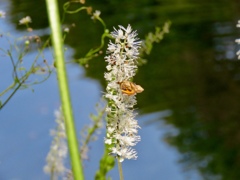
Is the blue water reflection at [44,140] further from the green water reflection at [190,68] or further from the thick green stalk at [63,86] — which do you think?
the thick green stalk at [63,86]

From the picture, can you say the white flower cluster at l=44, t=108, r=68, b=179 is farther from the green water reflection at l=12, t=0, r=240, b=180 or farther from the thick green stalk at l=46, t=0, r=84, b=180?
the green water reflection at l=12, t=0, r=240, b=180

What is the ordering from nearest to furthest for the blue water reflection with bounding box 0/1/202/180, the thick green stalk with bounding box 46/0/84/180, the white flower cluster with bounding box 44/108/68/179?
the thick green stalk with bounding box 46/0/84/180 < the white flower cluster with bounding box 44/108/68/179 < the blue water reflection with bounding box 0/1/202/180

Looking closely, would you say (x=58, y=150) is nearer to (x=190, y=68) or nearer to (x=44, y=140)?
(x=44, y=140)

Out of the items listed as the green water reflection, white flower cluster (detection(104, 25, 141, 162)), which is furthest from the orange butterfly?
the green water reflection

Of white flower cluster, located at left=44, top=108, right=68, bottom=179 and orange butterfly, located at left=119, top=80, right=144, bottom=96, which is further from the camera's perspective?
white flower cluster, located at left=44, top=108, right=68, bottom=179

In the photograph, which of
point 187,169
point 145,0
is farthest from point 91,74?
point 145,0

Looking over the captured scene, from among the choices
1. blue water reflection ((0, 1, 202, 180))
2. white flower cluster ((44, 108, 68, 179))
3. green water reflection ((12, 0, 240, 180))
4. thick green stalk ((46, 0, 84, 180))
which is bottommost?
thick green stalk ((46, 0, 84, 180))
